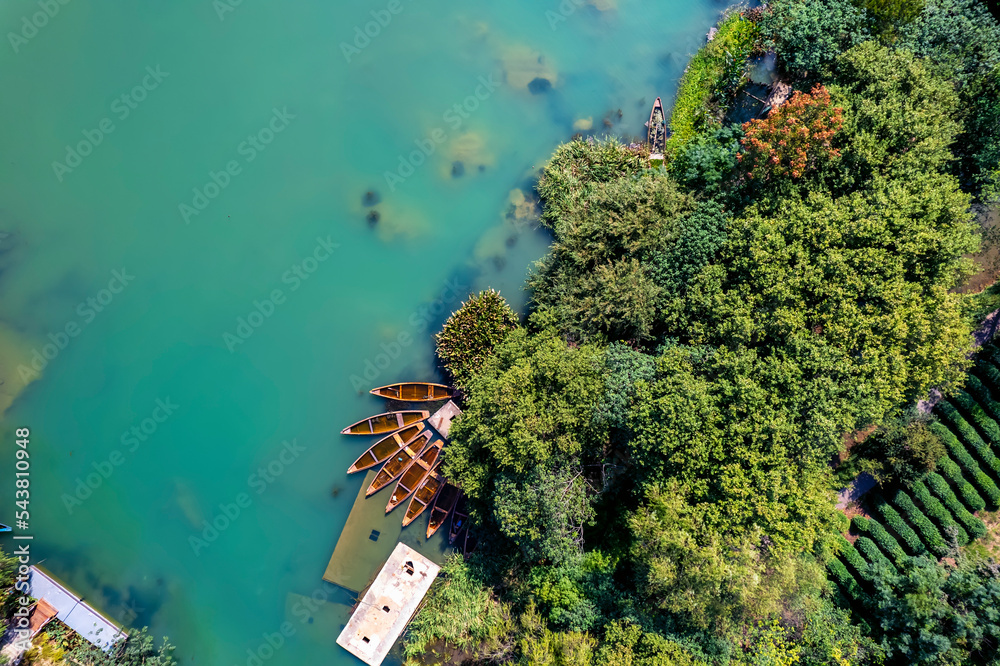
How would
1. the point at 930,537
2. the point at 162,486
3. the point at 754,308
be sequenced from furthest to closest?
the point at 162,486 < the point at 930,537 < the point at 754,308

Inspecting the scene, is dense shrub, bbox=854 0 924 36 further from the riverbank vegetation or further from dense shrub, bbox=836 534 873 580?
dense shrub, bbox=836 534 873 580

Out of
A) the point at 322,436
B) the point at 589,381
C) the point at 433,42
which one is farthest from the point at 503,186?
the point at 322,436

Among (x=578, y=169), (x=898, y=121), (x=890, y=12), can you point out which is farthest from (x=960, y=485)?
(x=578, y=169)

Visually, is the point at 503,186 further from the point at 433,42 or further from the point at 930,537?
the point at 930,537

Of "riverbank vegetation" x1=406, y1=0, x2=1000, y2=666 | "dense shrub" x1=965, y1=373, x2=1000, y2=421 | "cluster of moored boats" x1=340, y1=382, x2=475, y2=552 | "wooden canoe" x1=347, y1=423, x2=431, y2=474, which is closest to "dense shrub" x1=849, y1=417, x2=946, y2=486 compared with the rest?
"riverbank vegetation" x1=406, y1=0, x2=1000, y2=666

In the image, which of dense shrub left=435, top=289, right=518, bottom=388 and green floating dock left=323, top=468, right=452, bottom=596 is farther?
green floating dock left=323, top=468, right=452, bottom=596
